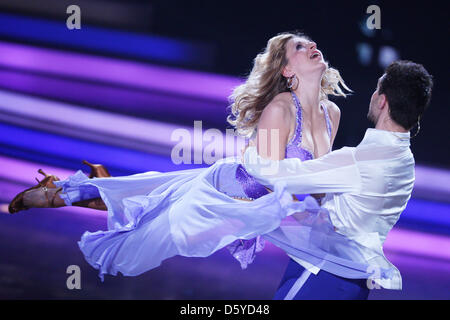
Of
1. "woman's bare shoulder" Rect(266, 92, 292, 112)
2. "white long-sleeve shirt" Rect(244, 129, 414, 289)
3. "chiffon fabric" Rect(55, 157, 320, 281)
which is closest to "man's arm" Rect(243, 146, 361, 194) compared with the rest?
"white long-sleeve shirt" Rect(244, 129, 414, 289)

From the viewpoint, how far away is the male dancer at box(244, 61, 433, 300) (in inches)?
90.0

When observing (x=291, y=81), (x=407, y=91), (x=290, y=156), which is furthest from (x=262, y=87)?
(x=407, y=91)

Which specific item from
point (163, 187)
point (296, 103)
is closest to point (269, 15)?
point (296, 103)

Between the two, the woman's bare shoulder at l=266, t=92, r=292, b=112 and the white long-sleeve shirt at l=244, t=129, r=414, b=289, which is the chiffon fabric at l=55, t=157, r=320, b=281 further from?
the woman's bare shoulder at l=266, t=92, r=292, b=112

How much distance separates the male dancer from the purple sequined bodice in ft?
1.21

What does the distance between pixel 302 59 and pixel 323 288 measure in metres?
1.28

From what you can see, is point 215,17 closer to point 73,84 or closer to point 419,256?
point 73,84

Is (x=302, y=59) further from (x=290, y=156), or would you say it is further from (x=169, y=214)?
(x=169, y=214)

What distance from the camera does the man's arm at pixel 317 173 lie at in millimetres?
2343

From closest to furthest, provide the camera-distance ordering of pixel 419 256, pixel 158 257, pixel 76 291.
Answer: pixel 158 257 → pixel 76 291 → pixel 419 256

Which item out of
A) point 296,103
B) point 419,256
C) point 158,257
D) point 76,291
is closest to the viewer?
point 158,257
